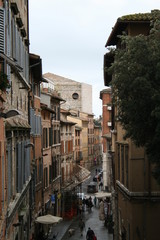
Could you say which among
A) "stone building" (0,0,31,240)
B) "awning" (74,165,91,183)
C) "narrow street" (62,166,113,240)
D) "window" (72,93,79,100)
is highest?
"window" (72,93,79,100)

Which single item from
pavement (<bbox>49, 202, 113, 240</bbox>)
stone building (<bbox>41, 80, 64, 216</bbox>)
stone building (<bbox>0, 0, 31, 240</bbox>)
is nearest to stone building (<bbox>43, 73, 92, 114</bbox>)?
stone building (<bbox>41, 80, 64, 216</bbox>)

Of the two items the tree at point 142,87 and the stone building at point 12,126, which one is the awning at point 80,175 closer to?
the stone building at point 12,126

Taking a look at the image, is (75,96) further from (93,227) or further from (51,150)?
(93,227)

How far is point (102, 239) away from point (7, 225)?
774 inches

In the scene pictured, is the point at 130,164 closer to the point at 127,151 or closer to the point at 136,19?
the point at 127,151

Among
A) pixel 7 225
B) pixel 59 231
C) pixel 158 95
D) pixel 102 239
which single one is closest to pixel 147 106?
pixel 158 95

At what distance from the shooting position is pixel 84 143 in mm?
103812

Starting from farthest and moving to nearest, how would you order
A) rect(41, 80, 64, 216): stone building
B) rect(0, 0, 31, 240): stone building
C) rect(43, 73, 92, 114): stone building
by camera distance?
rect(43, 73, 92, 114): stone building, rect(41, 80, 64, 216): stone building, rect(0, 0, 31, 240): stone building

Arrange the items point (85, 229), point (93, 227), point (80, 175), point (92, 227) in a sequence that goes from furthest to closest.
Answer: point (80, 175) → point (92, 227) → point (93, 227) → point (85, 229)

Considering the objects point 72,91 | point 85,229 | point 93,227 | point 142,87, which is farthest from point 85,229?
point 72,91

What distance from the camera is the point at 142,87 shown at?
13.9 meters

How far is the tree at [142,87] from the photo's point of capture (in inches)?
552

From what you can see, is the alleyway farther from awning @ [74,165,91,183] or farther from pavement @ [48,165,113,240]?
awning @ [74,165,91,183]

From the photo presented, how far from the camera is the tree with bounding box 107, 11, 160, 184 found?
14023 millimetres
